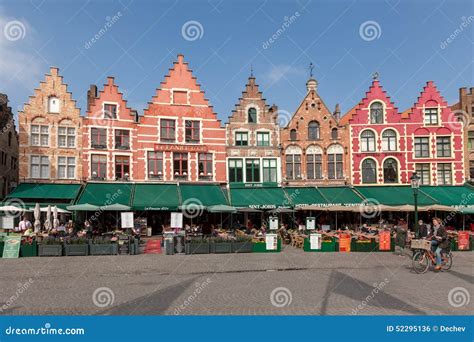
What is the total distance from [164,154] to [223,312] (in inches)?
857

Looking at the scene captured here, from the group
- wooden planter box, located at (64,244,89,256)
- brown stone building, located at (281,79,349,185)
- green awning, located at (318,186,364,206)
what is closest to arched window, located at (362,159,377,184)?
brown stone building, located at (281,79,349,185)

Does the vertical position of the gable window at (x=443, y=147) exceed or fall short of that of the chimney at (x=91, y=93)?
it falls short

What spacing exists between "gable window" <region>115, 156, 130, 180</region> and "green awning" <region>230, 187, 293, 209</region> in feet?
23.9

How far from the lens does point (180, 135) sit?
29812 millimetres

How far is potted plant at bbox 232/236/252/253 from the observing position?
19.8 metres

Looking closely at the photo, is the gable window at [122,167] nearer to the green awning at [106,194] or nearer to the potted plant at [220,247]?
the green awning at [106,194]

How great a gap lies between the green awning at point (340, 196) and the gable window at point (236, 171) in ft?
18.7

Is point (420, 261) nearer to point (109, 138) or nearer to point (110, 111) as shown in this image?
point (109, 138)

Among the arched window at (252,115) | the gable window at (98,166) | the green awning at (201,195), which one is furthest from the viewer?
the arched window at (252,115)

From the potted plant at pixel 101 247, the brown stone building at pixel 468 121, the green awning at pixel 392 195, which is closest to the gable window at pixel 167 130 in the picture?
the potted plant at pixel 101 247

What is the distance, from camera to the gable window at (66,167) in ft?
92.0

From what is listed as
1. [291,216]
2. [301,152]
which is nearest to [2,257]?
[291,216]

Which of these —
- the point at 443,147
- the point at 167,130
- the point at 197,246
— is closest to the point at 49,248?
the point at 197,246
